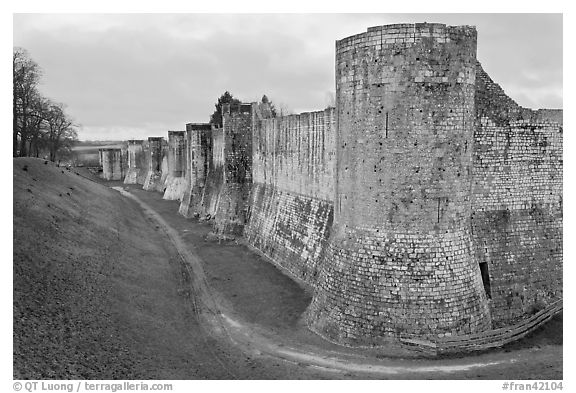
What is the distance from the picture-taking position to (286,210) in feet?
87.1

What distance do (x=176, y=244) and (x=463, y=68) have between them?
2161 centimetres

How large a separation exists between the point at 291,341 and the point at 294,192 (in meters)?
11.9

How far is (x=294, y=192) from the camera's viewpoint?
85.7 ft

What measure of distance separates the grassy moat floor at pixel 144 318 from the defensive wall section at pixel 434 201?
1.14 meters

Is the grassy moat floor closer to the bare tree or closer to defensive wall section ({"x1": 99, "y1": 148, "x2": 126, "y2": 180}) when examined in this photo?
the bare tree

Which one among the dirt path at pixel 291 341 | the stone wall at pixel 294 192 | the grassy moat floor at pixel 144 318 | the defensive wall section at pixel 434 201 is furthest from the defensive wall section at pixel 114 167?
the defensive wall section at pixel 434 201

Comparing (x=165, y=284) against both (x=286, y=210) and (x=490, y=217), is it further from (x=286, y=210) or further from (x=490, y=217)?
(x=490, y=217)

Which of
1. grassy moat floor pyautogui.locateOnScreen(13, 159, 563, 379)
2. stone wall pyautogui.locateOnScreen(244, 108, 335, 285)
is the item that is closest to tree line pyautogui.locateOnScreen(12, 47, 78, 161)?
grassy moat floor pyautogui.locateOnScreen(13, 159, 563, 379)

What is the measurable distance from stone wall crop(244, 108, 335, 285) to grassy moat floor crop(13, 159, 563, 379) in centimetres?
138

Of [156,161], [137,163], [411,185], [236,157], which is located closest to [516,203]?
[411,185]

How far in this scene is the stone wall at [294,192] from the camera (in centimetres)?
2198

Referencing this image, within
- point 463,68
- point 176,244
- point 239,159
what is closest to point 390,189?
point 463,68

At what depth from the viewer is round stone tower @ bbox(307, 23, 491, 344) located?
13.9 m

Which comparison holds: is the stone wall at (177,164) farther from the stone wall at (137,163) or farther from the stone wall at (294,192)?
the stone wall at (294,192)
